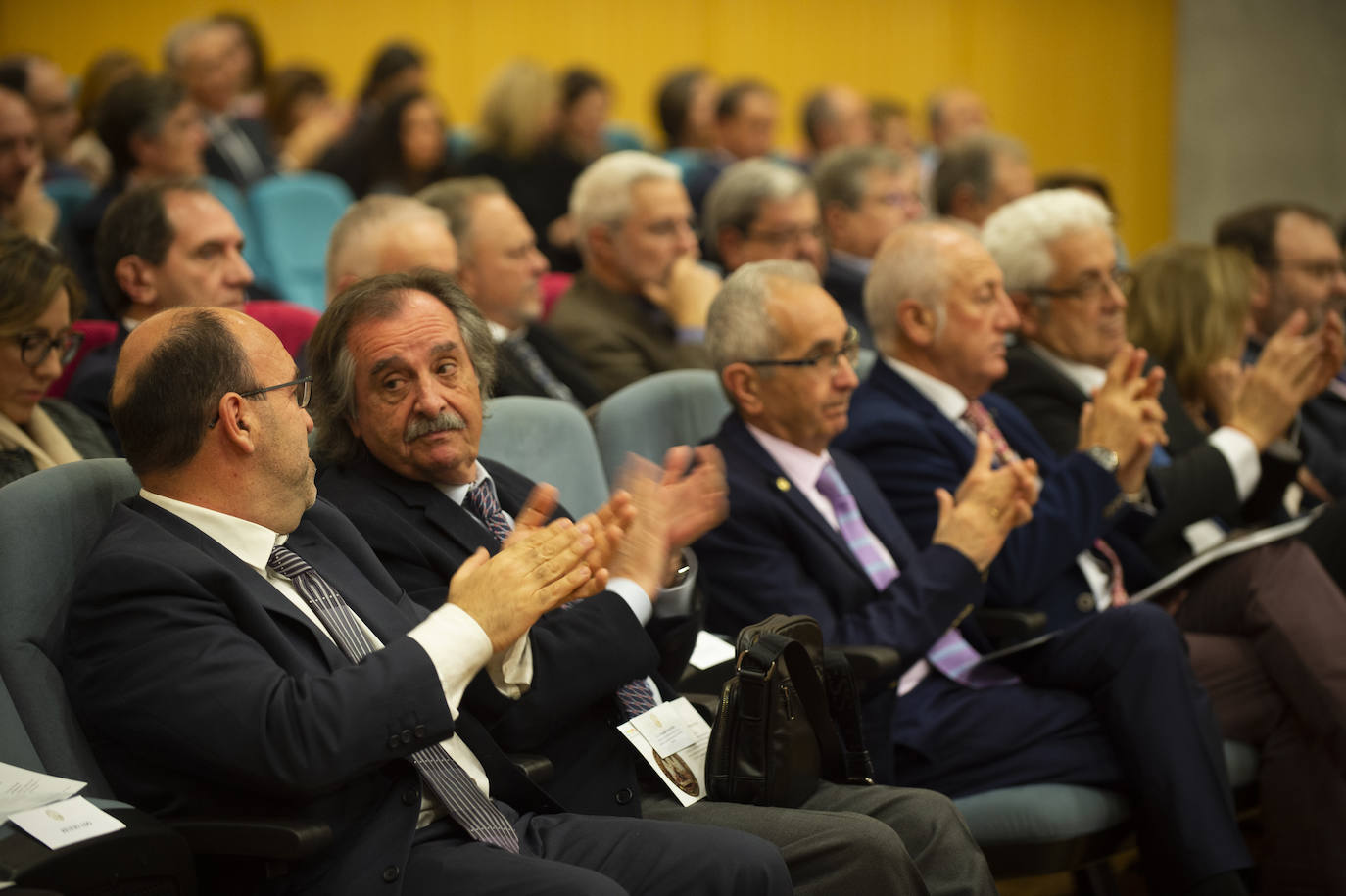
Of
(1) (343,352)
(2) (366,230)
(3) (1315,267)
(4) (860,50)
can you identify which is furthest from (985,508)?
(4) (860,50)

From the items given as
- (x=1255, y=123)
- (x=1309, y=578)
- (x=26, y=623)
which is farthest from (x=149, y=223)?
(x=1255, y=123)

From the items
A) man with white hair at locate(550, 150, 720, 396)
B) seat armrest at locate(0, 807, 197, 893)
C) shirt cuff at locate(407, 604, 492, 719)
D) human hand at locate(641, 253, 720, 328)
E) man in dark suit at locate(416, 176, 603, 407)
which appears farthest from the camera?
human hand at locate(641, 253, 720, 328)

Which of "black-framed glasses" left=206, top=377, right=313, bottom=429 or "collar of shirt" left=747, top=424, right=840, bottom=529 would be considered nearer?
"black-framed glasses" left=206, top=377, right=313, bottom=429

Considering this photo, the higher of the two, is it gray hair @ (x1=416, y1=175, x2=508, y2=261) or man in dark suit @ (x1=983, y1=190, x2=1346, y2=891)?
gray hair @ (x1=416, y1=175, x2=508, y2=261)

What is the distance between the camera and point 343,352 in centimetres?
220

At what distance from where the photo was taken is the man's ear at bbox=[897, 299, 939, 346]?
3.08 meters

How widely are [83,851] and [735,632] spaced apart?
1.32 m

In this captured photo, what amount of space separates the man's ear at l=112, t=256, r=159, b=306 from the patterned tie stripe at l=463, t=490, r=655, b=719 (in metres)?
1.19

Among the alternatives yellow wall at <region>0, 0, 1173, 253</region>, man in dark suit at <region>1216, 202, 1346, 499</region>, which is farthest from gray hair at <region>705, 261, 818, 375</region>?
yellow wall at <region>0, 0, 1173, 253</region>

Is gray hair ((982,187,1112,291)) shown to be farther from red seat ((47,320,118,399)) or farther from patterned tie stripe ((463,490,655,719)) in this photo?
red seat ((47,320,118,399))

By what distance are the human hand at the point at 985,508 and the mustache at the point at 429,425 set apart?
0.98 metres

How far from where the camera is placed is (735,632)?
2.62m

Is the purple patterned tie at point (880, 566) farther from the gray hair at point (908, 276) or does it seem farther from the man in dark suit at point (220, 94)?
the man in dark suit at point (220, 94)

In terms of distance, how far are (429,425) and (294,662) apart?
0.49 metres
